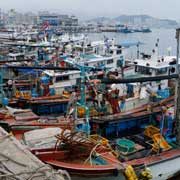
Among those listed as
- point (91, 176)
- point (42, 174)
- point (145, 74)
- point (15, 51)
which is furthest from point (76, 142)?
point (15, 51)

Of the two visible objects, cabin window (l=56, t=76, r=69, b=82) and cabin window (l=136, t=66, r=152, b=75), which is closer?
cabin window (l=136, t=66, r=152, b=75)

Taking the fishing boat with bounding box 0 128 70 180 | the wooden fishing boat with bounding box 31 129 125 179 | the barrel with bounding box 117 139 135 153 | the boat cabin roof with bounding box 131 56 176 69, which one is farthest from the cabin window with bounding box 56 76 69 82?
the fishing boat with bounding box 0 128 70 180

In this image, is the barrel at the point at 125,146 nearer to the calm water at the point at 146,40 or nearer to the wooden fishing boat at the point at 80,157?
the wooden fishing boat at the point at 80,157

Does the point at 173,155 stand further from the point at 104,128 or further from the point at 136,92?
the point at 136,92

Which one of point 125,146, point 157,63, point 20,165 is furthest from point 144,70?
point 20,165

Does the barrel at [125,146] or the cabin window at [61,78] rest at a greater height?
the cabin window at [61,78]

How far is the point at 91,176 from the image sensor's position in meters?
10.2

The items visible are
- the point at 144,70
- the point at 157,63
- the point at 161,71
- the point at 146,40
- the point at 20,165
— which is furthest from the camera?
the point at 146,40

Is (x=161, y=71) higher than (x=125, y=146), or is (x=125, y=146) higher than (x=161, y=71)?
(x=161, y=71)

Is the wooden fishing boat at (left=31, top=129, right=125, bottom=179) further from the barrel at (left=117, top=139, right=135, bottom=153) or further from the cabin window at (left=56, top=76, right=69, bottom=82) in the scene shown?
the cabin window at (left=56, top=76, right=69, bottom=82)

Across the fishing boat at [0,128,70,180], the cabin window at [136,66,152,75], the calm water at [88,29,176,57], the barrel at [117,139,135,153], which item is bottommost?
the calm water at [88,29,176,57]

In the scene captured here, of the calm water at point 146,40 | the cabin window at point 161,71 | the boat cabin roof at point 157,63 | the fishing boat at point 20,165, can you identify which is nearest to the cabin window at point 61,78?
the boat cabin roof at point 157,63

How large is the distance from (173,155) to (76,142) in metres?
4.29

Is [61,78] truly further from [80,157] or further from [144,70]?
[80,157]
